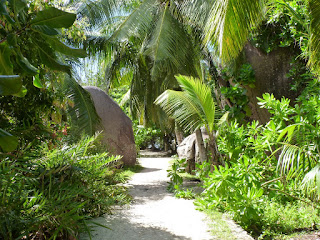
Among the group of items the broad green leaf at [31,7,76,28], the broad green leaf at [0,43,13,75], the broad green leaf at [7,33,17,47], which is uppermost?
the broad green leaf at [31,7,76,28]

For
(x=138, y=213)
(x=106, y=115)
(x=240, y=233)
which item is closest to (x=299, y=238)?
(x=240, y=233)

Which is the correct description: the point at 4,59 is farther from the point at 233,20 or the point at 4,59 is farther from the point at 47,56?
the point at 233,20

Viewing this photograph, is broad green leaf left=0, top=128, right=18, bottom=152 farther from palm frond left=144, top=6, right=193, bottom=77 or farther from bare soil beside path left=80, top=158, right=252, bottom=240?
palm frond left=144, top=6, right=193, bottom=77

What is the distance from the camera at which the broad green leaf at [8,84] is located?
115 cm

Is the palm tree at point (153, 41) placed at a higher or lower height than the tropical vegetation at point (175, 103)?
higher

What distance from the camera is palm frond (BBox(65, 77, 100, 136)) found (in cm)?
819

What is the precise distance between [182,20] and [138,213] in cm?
528

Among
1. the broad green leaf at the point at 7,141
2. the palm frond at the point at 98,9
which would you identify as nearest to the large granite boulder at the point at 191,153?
the palm frond at the point at 98,9

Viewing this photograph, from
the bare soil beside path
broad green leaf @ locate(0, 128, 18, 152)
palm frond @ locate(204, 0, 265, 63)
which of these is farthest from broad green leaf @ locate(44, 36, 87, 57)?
the bare soil beside path

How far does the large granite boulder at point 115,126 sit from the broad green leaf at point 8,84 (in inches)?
420

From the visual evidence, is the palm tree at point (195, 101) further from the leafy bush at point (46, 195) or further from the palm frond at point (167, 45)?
the leafy bush at point (46, 195)

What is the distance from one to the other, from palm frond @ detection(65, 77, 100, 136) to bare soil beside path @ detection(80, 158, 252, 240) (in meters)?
2.21

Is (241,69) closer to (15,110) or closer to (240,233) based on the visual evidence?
(240,233)

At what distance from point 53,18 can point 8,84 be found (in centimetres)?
65
